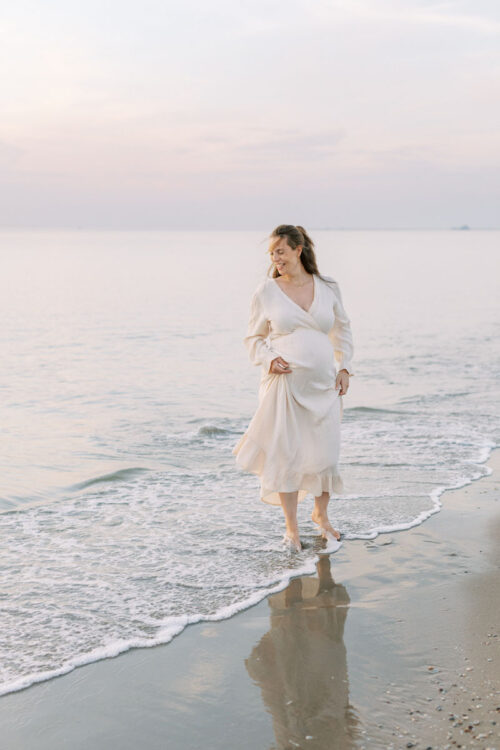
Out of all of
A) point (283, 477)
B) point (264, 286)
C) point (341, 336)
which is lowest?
point (283, 477)

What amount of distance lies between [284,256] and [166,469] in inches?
135

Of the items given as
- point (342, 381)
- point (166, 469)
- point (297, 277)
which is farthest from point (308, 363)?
point (166, 469)

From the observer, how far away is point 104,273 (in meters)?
46.8

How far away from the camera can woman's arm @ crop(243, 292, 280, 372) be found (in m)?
5.17

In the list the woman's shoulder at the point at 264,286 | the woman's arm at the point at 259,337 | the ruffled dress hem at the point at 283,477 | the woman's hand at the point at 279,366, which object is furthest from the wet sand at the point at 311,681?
the woman's shoulder at the point at 264,286

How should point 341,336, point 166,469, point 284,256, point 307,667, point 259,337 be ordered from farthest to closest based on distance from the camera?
point 166,469
point 341,336
point 259,337
point 284,256
point 307,667

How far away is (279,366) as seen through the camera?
5113 mm

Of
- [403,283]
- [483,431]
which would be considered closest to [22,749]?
[483,431]

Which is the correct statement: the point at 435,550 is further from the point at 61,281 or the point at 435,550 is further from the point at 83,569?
the point at 61,281

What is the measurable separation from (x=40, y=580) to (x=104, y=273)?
43.2 metres

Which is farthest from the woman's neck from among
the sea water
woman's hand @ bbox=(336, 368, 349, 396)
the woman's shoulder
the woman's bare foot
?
the sea water

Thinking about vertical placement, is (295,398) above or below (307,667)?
above

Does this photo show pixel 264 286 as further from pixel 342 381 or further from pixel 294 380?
pixel 342 381

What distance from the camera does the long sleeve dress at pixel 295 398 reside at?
5.15 metres
